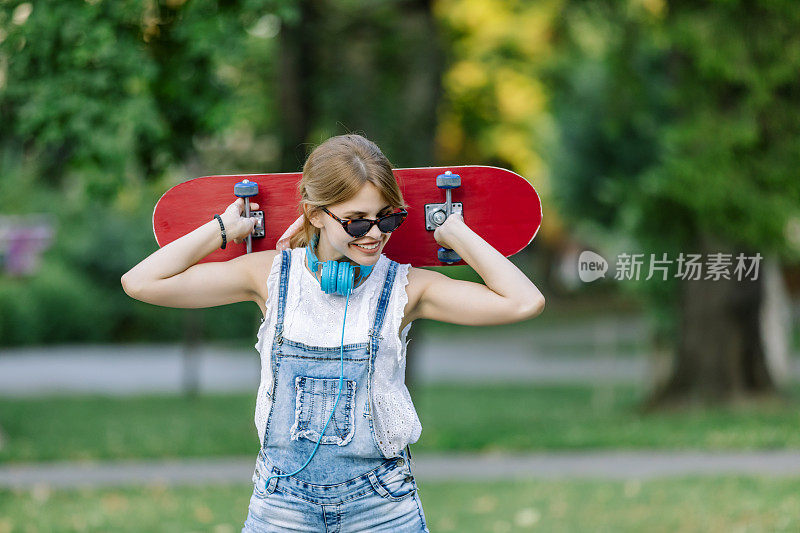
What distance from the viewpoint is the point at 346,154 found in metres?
2.34

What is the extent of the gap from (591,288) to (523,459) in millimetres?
27177

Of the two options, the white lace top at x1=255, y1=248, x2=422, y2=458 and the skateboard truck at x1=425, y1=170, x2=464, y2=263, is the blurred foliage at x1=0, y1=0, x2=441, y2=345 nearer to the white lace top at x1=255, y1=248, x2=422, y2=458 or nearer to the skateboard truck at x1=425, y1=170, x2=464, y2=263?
the skateboard truck at x1=425, y1=170, x2=464, y2=263

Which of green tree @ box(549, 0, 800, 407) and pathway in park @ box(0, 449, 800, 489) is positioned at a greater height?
green tree @ box(549, 0, 800, 407)

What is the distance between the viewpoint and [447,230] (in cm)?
247

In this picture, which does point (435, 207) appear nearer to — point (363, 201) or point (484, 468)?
point (363, 201)

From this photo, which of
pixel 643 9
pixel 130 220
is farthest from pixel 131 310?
pixel 643 9

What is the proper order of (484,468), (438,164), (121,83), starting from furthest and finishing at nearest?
(438,164) → (484,468) → (121,83)

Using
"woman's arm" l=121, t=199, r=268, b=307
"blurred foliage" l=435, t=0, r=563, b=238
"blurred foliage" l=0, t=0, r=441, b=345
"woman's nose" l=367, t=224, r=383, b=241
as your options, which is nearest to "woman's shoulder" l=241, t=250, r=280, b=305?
"woman's arm" l=121, t=199, r=268, b=307

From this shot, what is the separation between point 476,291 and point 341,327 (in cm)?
34

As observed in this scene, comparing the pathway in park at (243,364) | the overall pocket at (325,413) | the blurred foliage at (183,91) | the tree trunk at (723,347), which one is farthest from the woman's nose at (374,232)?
the pathway in park at (243,364)

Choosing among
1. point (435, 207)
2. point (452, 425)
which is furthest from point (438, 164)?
point (435, 207)

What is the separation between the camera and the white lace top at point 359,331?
231 centimetres

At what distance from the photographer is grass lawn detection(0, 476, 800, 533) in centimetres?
564

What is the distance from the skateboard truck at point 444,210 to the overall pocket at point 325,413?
0.51 m
